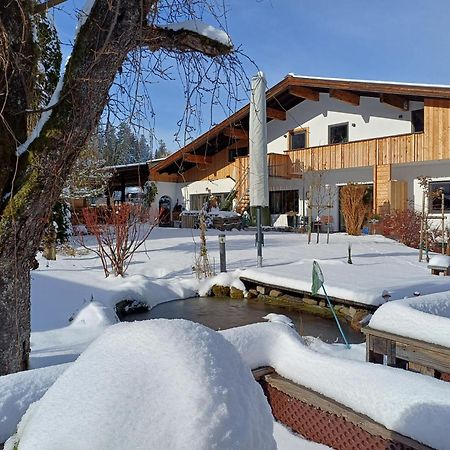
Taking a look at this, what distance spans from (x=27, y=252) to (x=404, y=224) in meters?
13.2

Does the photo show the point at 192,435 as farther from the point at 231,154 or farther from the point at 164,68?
the point at 231,154

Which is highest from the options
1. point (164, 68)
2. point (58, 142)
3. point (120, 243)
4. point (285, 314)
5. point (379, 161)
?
point (379, 161)

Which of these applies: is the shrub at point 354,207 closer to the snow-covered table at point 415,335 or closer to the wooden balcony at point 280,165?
the wooden balcony at point 280,165

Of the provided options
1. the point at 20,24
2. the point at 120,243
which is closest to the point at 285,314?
the point at 120,243

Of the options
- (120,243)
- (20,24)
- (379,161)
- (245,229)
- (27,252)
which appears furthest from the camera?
(245,229)

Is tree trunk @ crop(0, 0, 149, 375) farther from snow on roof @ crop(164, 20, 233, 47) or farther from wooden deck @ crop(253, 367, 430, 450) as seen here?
wooden deck @ crop(253, 367, 430, 450)

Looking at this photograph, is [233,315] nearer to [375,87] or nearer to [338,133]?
[375,87]

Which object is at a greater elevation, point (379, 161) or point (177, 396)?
point (379, 161)

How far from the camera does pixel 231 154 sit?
22.2 m

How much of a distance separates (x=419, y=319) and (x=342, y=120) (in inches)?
699

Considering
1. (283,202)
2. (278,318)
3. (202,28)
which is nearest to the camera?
(202,28)

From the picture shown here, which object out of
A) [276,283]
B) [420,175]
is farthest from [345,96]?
[276,283]

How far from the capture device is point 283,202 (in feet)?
70.3

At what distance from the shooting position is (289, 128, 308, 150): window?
2077 centimetres
